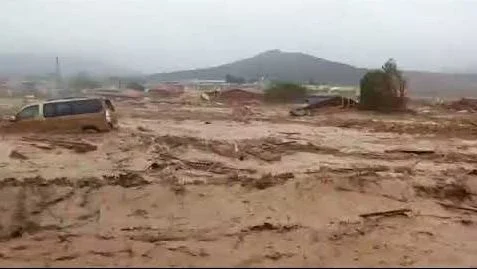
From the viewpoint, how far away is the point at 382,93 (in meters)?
41.3

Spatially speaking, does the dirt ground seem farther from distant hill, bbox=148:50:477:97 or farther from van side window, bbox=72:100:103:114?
distant hill, bbox=148:50:477:97

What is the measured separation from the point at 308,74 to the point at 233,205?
10060 cm

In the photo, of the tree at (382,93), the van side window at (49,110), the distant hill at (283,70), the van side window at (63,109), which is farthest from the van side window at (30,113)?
the distant hill at (283,70)

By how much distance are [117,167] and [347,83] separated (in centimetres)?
9198

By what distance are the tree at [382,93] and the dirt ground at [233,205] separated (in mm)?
21325

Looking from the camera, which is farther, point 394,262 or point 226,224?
point 226,224

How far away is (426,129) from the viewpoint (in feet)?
87.4

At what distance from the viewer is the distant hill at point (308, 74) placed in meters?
96.1

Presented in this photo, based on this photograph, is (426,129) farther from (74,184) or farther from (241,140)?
(74,184)

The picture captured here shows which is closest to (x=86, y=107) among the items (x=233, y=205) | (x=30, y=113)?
(x=30, y=113)

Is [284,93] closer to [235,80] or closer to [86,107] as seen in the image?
[86,107]

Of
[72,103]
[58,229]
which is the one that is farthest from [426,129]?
[58,229]

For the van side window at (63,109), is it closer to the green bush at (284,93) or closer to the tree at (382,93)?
the tree at (382,93)

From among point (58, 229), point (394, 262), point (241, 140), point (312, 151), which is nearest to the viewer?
point (394, 262)
